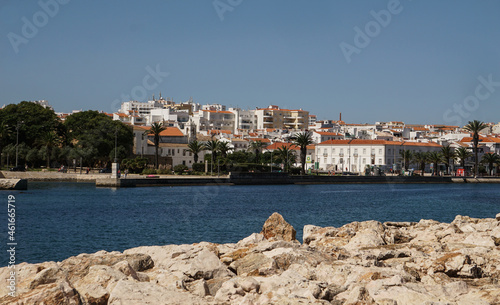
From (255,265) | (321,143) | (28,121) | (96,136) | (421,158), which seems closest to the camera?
(255,265)

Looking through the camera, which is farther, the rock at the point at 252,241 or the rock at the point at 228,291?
the rock at the point at 252,241

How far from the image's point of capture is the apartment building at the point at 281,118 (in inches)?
7224

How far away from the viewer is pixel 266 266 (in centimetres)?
1188

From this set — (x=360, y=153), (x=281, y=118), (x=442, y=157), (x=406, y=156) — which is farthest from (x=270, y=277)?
(x=281, y=118)

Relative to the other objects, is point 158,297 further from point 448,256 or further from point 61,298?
point 448,256

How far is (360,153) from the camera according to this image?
114m

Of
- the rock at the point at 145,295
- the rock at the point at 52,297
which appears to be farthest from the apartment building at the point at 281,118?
the rock at the point at 52,297

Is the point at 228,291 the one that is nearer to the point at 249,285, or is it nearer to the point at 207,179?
the point at 249,285

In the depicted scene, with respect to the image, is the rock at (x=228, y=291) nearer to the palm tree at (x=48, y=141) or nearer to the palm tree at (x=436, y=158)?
the palm tree at (x=48, y=141)

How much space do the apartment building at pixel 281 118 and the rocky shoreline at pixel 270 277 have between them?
168 meters

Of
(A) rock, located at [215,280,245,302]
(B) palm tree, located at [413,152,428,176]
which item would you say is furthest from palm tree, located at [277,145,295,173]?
(A) rock, located at [215,280,245,302]

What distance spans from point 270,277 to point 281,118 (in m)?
178

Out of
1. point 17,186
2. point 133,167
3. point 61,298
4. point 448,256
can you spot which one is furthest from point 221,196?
point 61,298

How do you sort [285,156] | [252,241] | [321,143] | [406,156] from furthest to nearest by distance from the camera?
[321,143] < [406,156] < [285,156] < [252,241]
